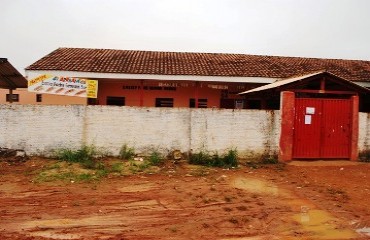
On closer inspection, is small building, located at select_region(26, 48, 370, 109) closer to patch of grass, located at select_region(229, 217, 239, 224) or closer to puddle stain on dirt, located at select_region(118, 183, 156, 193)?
puddle stain on dirt, located at select_region(118, 183, 156, 193)

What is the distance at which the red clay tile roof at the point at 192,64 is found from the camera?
16609 millimetres

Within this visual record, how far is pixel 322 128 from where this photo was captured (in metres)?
11.4

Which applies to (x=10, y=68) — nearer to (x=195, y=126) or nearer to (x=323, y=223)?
(x=195, y=126)

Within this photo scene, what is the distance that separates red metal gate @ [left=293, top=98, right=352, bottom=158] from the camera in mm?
11359

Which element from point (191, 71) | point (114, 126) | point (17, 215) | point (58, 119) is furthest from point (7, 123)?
point (191, 71)

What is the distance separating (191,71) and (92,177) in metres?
9.06

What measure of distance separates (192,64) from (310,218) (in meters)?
13.0

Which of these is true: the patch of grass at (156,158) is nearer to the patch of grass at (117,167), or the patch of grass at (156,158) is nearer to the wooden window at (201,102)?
the patch of grass at (117,167)

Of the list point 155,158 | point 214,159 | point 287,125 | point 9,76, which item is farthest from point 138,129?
point 9,76

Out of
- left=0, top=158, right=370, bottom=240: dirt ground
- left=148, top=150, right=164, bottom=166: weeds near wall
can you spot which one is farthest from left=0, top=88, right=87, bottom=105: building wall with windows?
left=0, top=158, right=370, bottom=240: dirt ground

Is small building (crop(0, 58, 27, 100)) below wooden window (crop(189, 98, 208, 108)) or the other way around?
the other way around

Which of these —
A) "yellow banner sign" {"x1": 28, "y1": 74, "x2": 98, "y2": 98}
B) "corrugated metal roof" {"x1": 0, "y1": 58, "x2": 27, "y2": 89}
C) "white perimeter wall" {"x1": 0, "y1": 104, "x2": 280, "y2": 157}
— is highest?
"corrugated metal roof" {"x1": 0, "y1": 58, "x2": 27, "y2": 89}

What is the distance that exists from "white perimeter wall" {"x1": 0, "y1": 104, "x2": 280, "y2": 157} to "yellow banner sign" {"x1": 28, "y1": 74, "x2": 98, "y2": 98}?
5.19ft

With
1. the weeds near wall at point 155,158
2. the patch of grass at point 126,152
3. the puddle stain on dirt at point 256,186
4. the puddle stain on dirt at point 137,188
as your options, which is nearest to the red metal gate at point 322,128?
the puddle stain on dirt at point 256,186
